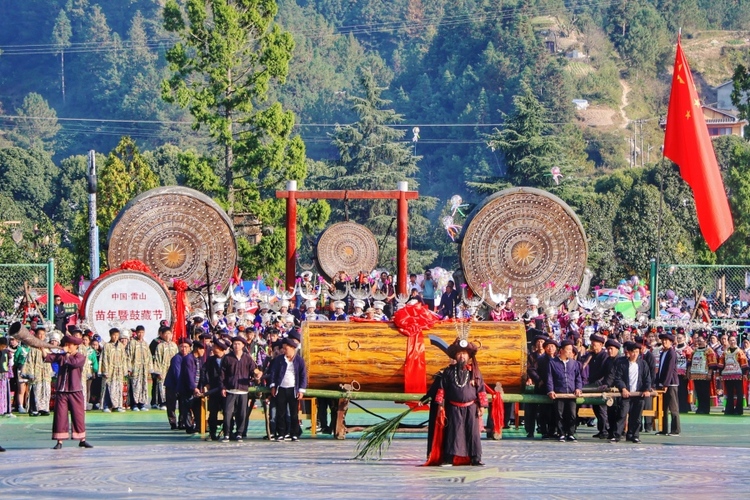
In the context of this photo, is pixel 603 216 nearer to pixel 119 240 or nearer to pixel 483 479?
pixel 119 240

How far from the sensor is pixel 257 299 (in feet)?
130

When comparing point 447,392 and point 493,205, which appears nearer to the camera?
point 447,392

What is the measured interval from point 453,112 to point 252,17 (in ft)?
394

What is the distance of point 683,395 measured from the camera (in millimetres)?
29969

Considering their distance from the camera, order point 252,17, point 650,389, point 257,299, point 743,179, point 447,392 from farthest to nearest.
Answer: point 743,179 < point 252,17 < point 257,299 < point 650,389 < point 447,392

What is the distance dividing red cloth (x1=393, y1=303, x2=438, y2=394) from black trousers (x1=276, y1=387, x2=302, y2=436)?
60.8 inches

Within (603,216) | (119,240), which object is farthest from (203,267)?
(603,216)

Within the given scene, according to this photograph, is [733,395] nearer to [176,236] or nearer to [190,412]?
[190,412]

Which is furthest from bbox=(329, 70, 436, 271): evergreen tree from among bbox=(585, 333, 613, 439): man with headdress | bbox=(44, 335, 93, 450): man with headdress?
bbox=(44, 335, 93, 450): man with headdress

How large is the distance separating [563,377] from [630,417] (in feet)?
3.60

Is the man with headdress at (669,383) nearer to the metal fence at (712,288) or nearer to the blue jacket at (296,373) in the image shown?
the metal fence at (712,288)

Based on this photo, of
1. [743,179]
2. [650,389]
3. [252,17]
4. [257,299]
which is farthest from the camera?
[743,179]

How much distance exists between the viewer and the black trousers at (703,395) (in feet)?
97.1

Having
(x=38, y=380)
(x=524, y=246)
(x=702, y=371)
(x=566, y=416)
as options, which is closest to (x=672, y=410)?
(x=566, y=416)
